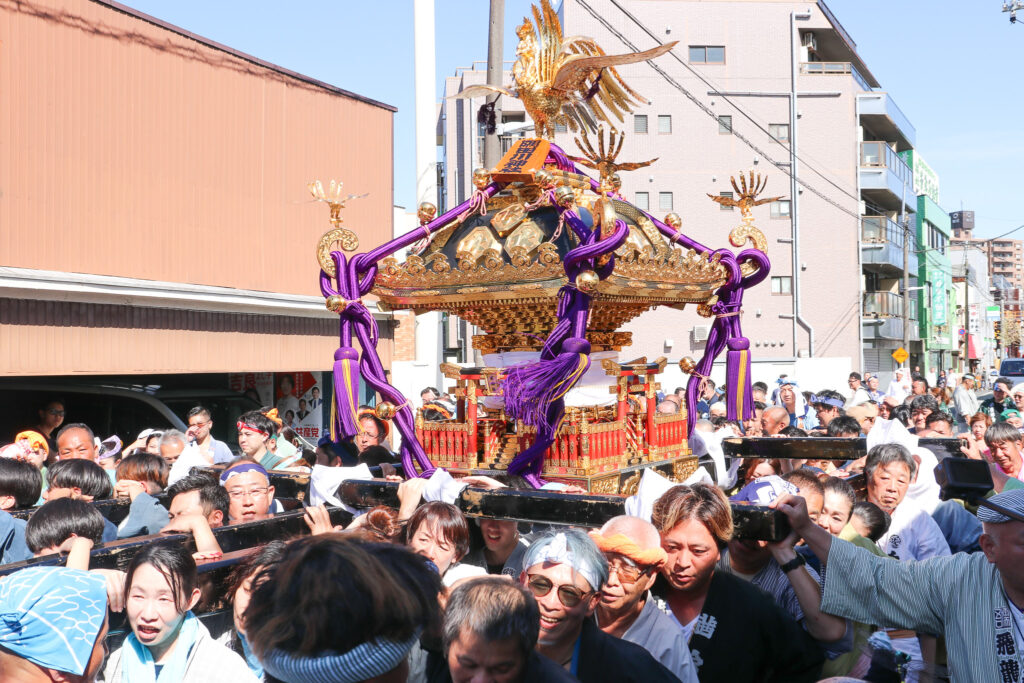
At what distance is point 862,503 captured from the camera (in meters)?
4.02

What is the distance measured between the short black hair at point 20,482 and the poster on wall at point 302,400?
858 cm

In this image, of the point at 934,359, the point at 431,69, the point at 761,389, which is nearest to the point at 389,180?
the point at 431,69

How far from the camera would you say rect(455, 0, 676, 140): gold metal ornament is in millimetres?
5094

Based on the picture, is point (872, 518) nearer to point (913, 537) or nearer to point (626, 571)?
point (913, 537)

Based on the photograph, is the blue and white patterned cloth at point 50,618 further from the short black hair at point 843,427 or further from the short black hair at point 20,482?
the short black hair at point 843,427

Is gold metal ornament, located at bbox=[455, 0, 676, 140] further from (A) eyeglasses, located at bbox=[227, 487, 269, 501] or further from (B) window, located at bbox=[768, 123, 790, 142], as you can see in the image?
(B) window, located at bbox=[768, 123, 790, 142]

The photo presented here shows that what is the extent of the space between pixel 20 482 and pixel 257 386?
28.2ft

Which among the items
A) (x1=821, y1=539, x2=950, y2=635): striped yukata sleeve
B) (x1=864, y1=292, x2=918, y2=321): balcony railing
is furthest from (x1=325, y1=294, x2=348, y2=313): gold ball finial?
(x1=864, y1=292, x2=918, y2=321): balcony railing

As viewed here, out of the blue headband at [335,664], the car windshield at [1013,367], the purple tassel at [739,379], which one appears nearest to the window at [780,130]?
the car windshield at [1013,367]

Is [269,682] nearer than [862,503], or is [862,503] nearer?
[269,682]

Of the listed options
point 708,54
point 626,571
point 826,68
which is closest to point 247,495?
point 626,571

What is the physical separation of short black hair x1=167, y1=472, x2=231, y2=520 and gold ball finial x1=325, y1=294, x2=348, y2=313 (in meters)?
1.11

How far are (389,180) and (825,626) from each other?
11325 millimetres

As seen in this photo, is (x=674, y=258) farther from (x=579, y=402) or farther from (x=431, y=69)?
(x=431, y=69)
